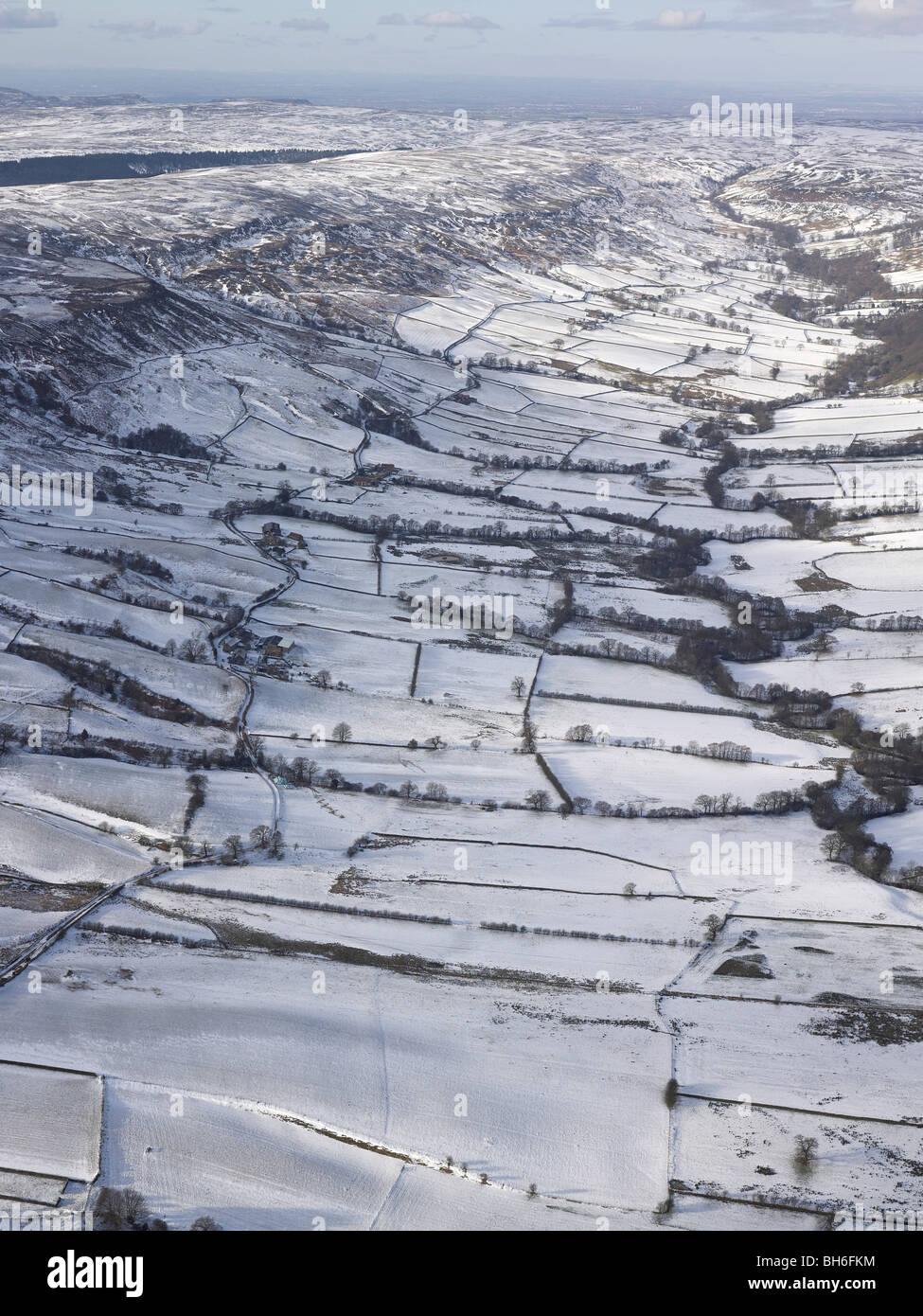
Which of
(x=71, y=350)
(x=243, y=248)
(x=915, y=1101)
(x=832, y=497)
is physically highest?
(x=243, y=248)

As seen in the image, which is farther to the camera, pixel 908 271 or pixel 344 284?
pixel 908 271

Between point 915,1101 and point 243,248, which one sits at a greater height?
point 243,248

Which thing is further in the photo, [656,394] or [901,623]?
[656,394]

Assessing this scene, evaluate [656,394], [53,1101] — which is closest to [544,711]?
[53,1101]

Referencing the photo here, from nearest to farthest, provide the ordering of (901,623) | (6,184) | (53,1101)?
(53,1101)
(901,623)
(6,184)

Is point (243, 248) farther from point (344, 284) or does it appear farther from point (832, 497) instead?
point (832, 497)

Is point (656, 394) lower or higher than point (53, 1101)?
higher

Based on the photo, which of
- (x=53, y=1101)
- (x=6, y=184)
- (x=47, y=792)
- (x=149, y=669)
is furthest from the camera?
(x=6, y=184)

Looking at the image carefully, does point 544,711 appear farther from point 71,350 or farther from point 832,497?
point 71,350

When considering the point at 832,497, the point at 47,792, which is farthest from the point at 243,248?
the point at 47,792
